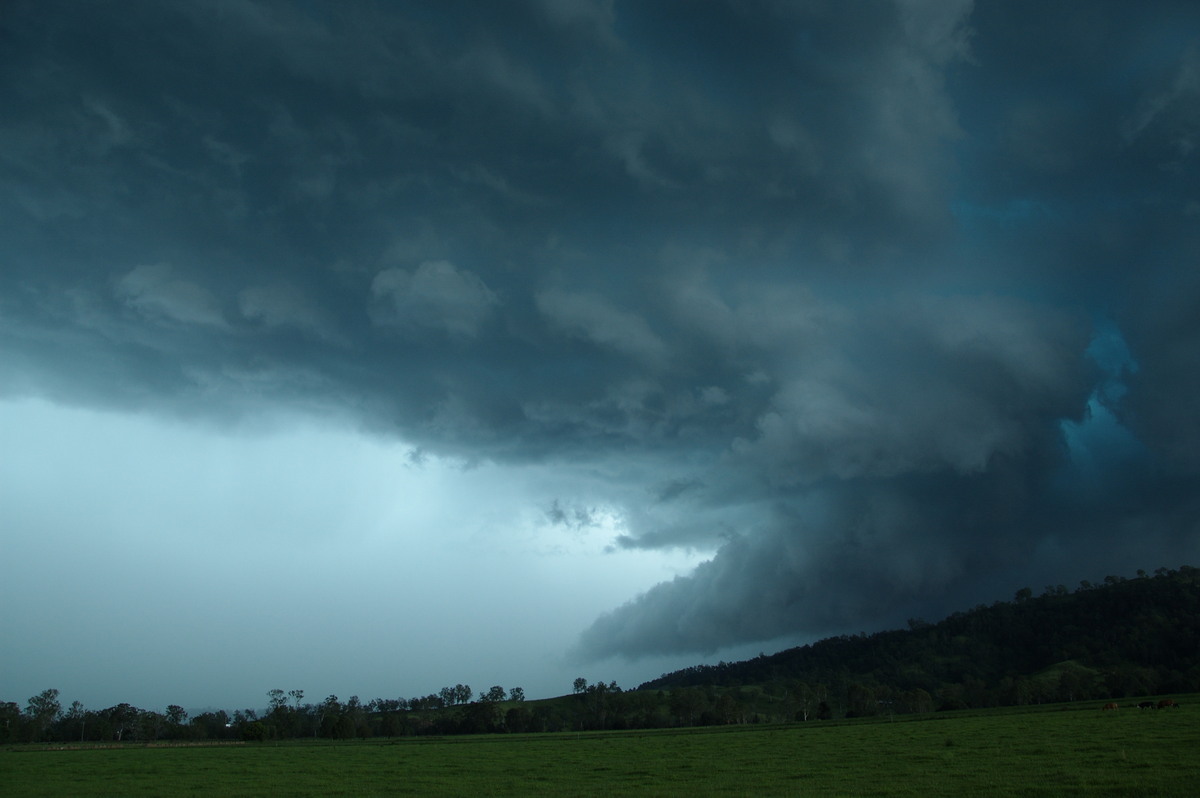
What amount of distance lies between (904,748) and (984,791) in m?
30.3

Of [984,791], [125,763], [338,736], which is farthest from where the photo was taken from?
[338,736]

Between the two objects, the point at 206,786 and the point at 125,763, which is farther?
the point at 125,763

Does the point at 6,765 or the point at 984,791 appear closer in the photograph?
the point at 984,791

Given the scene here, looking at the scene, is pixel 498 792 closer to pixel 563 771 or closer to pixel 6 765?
pixel 563 771

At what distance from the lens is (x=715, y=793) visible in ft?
130

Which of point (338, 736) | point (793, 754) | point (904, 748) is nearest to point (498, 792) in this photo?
point (793, 754)

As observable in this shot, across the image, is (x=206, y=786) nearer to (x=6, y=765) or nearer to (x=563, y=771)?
(x=563, y=771)

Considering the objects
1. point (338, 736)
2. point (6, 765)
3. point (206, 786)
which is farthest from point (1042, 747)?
point (338, 736)

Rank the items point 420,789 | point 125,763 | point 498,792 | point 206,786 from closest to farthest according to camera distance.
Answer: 1. point 498,792
2. point 420,789
3. point 206,786
4. point 125,763

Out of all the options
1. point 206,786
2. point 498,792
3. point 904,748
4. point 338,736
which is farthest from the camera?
point 338,736

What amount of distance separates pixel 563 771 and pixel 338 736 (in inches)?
6529

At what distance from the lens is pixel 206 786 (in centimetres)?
5362

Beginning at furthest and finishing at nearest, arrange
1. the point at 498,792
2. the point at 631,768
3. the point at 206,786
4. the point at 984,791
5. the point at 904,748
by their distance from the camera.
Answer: the point at 904,748
the point at 631,768
the point at 206,786
the point at 498,792
the point at 984,791

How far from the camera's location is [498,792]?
147 feet
